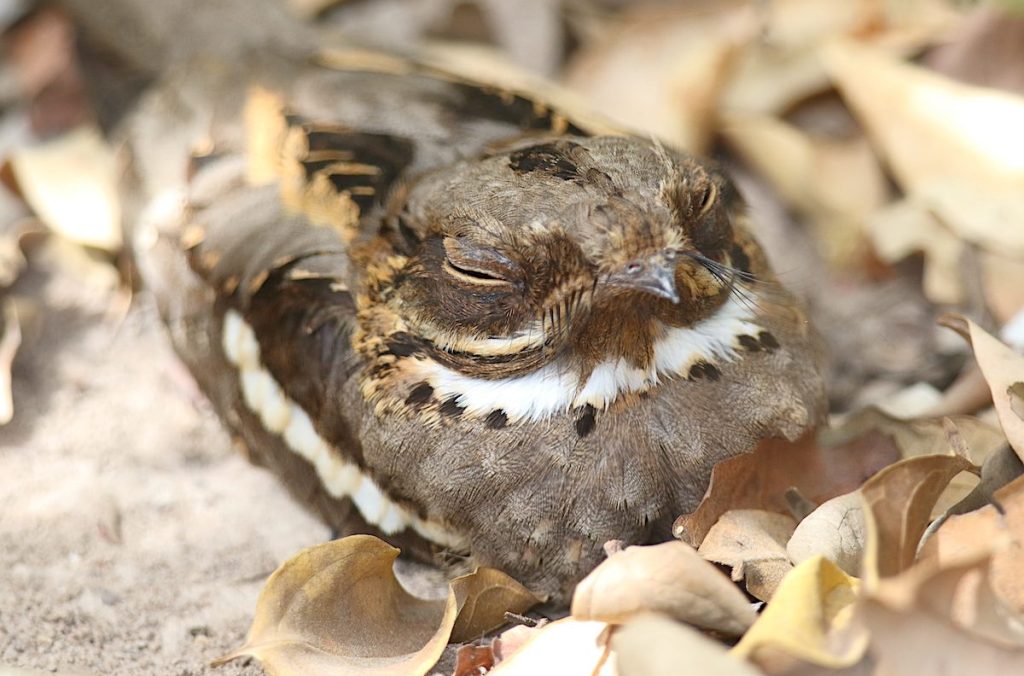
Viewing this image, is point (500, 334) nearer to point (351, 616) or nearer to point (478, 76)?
point (351, 616)

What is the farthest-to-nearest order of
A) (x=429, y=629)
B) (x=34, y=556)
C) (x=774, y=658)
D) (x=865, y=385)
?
(x=865, y=385) < (x=34, y=556) < (x=429, y=629) < (x=774, y=658)

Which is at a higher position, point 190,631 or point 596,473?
point 596,473

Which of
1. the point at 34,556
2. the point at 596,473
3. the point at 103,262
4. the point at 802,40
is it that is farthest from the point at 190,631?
the point at 802,40

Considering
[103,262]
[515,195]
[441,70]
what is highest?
[515,195]

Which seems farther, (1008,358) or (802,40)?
(802,40)

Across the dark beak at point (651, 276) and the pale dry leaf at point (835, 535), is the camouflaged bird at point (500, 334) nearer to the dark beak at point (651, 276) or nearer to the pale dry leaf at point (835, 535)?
the dark beak at point (651, 276)

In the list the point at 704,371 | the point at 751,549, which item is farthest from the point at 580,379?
the point at 751,549

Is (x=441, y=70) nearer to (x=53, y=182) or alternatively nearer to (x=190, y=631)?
(x=53, y=182)
